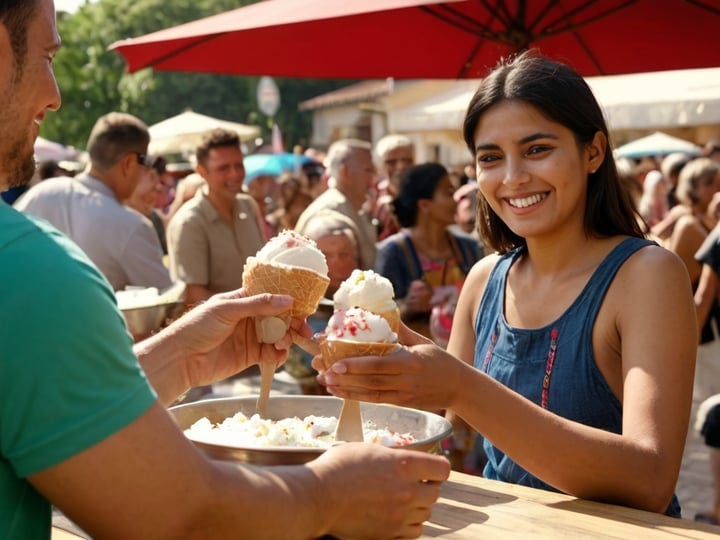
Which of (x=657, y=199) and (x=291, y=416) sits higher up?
(x=657, y=199)

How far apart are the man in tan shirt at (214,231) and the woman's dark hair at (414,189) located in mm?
1208

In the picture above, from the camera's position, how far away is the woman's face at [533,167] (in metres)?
2.62

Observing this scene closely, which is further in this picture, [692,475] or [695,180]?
[695,180]

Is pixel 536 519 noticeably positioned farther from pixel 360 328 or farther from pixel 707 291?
pixel 707 291

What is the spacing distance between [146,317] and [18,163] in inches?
106

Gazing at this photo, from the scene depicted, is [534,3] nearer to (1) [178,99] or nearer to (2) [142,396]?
(2) [142,396]

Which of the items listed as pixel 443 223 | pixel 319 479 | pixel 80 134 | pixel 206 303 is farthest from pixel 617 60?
pixel 80 134

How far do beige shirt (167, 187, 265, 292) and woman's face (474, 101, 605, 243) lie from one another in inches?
161

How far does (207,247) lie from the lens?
6629 millimetres

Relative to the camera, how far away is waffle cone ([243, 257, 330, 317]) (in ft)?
7.68

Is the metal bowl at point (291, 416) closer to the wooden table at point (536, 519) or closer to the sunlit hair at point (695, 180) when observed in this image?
the wooden table at point (536, 519)

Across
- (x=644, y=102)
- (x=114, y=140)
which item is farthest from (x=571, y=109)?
(x=644, y=102)

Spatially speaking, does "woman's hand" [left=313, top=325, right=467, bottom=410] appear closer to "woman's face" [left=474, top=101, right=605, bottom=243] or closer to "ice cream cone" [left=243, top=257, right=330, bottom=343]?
"ice cream cone" [left=243, top=257, right=330, bottom=343]

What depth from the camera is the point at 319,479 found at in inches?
59.4
